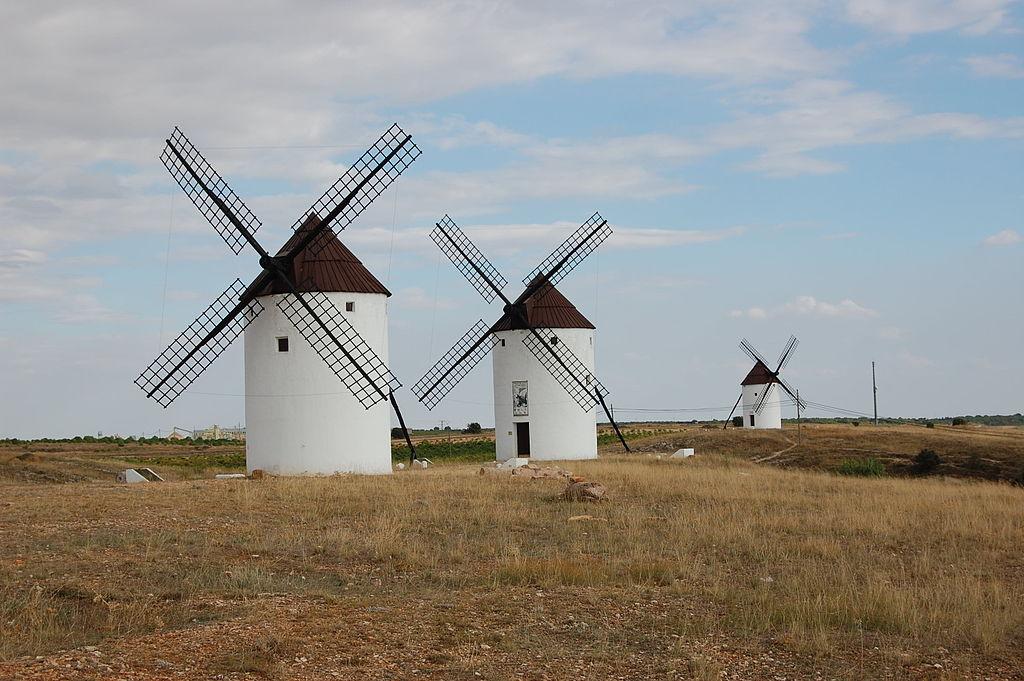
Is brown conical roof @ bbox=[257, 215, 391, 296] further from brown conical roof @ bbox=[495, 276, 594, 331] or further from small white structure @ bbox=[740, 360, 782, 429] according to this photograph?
small white structure @ bbox=[740, 360, 782, 429]

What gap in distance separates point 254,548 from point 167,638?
17.8 ft

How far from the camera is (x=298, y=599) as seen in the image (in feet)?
36.9

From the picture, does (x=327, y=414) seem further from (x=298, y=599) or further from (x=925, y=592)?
(x=925, y=592)

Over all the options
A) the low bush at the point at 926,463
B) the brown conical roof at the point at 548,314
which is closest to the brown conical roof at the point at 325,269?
the brown conical roof at the point at 548,314

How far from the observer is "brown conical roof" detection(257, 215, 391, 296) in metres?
28.4

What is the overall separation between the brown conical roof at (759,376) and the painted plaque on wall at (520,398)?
25427mm

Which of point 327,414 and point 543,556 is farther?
point 327,414

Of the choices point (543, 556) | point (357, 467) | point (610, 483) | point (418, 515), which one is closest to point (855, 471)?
point (610, 483)

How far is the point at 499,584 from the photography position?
12.3 meters

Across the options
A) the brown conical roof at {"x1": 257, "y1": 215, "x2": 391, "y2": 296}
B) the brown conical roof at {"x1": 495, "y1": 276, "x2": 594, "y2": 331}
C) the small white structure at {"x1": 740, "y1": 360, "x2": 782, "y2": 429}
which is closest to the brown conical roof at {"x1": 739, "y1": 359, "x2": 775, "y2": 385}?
the small white structure at {"x1": 740, "y1": 360, "x2": 782, "y2": 429}

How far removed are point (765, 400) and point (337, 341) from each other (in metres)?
40.3

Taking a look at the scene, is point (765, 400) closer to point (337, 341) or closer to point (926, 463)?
point (926, 463)

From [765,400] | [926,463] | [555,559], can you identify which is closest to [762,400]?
[765,400]

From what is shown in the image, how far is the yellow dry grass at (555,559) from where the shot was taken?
34.2ft
